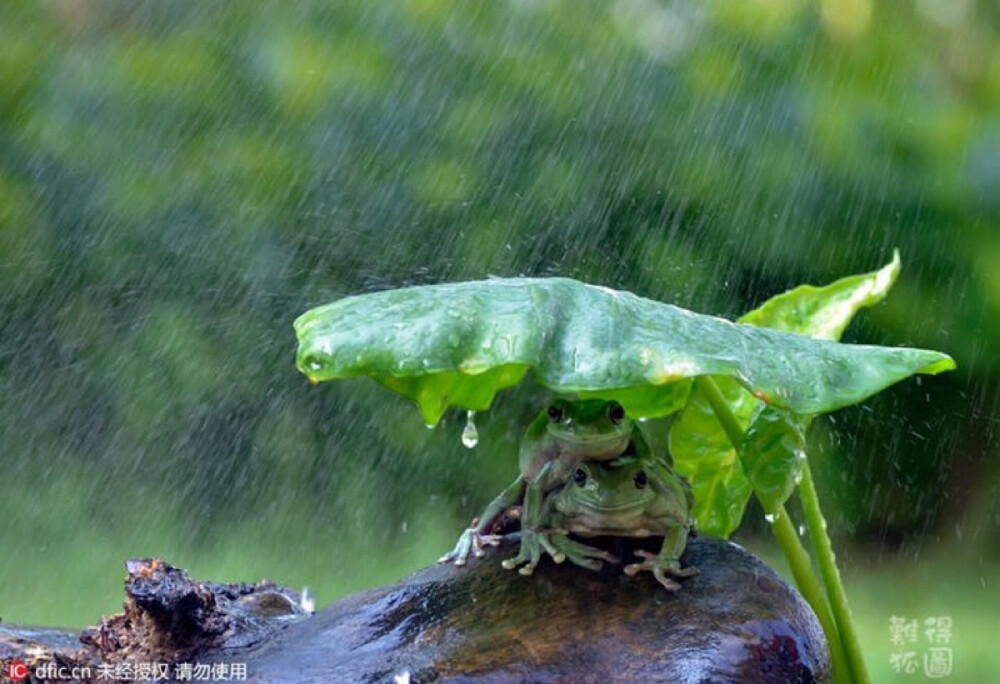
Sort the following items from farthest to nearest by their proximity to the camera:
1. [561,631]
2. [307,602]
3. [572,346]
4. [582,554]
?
[307,602] < [582,554] < [561,631] < [572,346]

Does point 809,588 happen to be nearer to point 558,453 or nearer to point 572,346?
point 558,453

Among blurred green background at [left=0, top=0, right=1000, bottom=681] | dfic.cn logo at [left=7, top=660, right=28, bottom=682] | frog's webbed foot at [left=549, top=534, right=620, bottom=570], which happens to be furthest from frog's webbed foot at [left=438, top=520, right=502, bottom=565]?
blurred green background at [left=0, top=0, right=1000, bottom=681]

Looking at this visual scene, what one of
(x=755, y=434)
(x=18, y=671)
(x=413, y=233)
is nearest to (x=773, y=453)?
(x=755, y=434)

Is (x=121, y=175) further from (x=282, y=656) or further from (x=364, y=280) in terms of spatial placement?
(x=282, y=656)

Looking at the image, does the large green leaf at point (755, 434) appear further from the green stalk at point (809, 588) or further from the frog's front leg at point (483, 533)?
the frog's front leg at point (483, 533)

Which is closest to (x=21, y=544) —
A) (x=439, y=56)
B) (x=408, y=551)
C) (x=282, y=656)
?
(x=408, y=551)

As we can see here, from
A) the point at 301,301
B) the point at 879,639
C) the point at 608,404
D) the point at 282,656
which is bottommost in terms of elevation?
the point at 879,639
